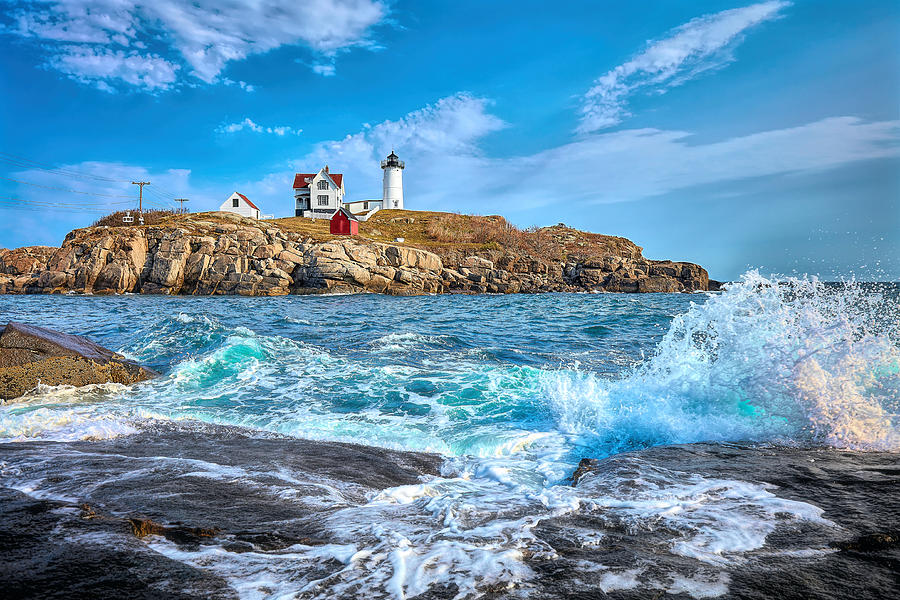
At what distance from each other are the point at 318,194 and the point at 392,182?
55.0 feet

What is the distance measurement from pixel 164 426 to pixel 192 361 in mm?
4797

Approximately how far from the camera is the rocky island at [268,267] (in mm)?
43125

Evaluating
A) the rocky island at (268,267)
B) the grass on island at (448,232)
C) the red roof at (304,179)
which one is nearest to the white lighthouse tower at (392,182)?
the grass on island at (448,232)

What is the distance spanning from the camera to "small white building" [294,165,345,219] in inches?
3071

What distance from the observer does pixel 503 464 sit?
518cm

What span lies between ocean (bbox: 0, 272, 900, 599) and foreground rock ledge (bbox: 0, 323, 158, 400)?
0.35 m

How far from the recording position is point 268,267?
43.6m

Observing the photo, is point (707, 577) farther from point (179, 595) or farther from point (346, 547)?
point (179, 595)

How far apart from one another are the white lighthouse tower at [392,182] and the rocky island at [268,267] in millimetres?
32774

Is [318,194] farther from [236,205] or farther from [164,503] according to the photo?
[164,503]

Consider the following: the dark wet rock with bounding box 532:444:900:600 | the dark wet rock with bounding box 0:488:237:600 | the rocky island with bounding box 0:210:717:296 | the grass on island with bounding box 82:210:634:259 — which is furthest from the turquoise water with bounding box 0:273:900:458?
the grass on island with bounding box 82:210:634:259

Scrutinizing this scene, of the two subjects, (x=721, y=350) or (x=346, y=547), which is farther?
(x=721, y=350)

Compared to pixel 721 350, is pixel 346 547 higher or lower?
lower

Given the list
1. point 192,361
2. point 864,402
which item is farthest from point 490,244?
point 864,402
